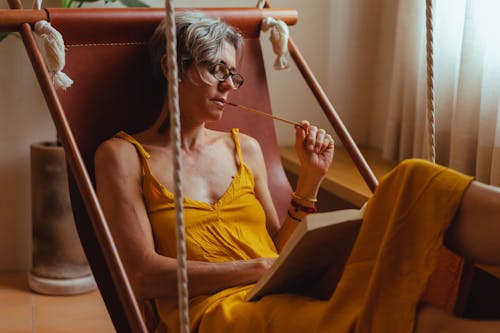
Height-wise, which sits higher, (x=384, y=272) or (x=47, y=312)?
(x=384, y=272)

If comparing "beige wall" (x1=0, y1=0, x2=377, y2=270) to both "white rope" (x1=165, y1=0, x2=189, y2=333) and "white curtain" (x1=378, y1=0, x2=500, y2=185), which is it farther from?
"white rope" (x1=165, y1=0, x2=189, y2=333)

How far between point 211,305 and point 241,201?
32 centimetres

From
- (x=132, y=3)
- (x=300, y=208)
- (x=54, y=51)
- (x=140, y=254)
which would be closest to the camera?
(x=140, y=254)

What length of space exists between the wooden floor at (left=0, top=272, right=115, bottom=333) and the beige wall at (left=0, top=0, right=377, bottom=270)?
0.18m

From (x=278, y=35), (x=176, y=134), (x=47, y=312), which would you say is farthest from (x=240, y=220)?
(x=47, y=312)

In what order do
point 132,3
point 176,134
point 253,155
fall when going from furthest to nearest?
point 132,3
point 253,155
point 176,134

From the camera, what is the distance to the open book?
1.30 m

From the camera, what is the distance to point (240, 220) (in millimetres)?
1761

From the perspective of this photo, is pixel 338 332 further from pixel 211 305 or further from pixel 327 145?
pixel 327 145

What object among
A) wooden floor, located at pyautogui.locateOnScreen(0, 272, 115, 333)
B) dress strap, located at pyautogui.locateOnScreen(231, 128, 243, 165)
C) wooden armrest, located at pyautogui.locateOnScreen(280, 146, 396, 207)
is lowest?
wooden floor, located at pyautogui.locateOnScreen(0, 272, 115, 333)

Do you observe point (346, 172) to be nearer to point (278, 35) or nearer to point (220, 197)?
point (278, 35)

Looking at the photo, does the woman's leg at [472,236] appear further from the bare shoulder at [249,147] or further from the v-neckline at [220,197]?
the bare shoulder at [249,147]

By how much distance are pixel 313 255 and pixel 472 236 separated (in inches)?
12.1

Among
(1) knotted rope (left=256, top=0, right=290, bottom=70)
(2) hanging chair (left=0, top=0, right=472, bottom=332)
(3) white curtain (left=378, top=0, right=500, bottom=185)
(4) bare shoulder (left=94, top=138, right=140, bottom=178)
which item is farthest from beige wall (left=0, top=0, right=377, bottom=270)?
(4) bare shoulder (left=94, top=138, right=140, bottom=178)
